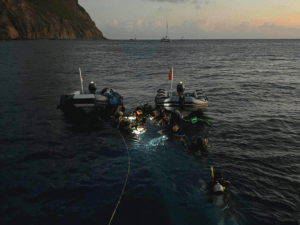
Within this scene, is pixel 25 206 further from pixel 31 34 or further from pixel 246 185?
pixel 31 34

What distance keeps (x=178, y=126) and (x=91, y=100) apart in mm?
8308

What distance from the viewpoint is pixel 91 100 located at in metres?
18.3

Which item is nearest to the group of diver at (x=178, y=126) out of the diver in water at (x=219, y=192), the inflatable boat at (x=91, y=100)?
the diver in water at (x=219, y=192)

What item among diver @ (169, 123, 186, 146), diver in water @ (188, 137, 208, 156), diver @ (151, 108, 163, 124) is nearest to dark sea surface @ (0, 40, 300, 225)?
diver in water @ (188, 137, 208, 156)

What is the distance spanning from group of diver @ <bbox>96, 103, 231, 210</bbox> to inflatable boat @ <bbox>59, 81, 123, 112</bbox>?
0.98 metres

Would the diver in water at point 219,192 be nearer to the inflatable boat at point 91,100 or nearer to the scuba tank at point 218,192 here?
the scuba tank at point 218,192

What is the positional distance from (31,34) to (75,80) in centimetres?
16288

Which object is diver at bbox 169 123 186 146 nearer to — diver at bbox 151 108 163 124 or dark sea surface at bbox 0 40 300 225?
dark sea surface at bbox 0 40 300 225

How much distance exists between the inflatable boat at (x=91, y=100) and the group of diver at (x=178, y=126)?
0.98m

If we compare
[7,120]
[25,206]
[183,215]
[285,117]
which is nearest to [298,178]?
[183,215]

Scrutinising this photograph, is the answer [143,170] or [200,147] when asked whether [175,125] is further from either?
[143,170]

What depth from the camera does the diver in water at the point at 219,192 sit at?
8555 mm

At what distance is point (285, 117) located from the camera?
1919cm

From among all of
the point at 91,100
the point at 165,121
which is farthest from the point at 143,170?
the point at 91,100
